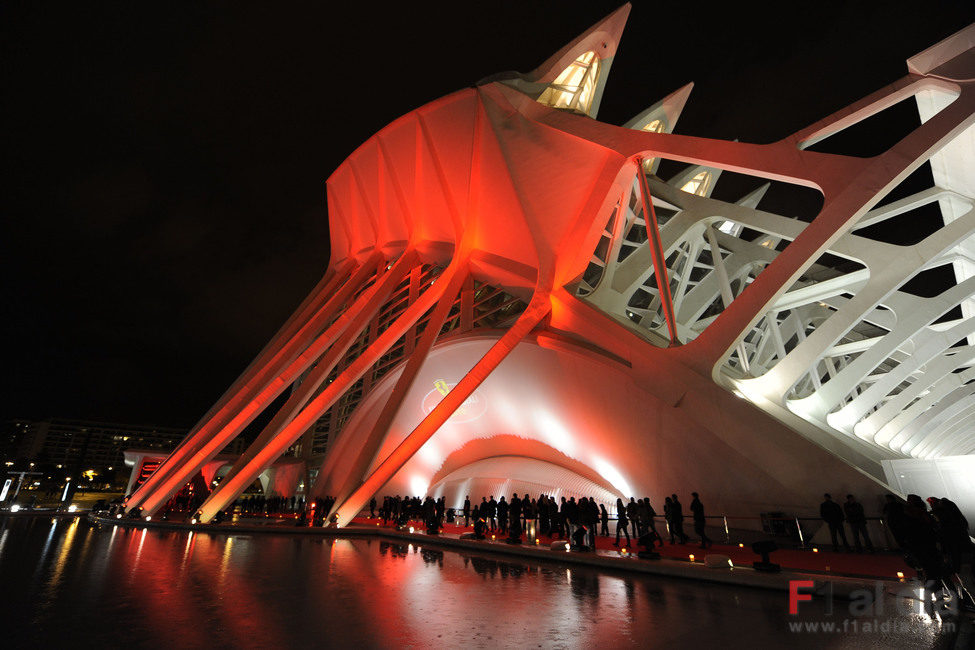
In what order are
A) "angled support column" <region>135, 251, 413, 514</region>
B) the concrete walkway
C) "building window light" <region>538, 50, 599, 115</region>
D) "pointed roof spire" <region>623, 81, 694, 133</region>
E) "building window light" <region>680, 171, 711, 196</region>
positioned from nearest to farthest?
the concrete walkway → "angled support column" <region>135, 251, 413, 514</region> → "building window light" <region>538, 50, 599, 115</region> → "pointed roof spire" <region>623, 81, 694, 133</region> → "building window light" <region>680, 171, 711, 196</region>

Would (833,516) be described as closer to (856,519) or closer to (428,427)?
(856,519)

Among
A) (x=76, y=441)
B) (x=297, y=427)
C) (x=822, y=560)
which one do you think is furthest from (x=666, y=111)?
(x=76, y=441)

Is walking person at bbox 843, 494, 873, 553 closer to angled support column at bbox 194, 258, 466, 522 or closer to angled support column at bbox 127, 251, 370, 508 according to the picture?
angled support column at bbox 194, 258, 466, 522

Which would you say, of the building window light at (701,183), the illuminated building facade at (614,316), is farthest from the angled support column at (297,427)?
the building window light at (701,183)

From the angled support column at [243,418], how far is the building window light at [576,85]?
8.18m

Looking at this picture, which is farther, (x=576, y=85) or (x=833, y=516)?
(x=576, y=85)

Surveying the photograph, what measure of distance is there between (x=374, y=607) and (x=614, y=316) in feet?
33.6

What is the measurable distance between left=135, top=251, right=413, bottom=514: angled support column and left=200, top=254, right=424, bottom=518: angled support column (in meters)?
0.15

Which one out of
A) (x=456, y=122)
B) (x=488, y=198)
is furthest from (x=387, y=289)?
(x=456, y=122)

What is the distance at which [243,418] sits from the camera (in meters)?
14.2

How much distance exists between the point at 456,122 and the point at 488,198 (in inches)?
103

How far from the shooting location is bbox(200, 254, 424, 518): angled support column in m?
13.5

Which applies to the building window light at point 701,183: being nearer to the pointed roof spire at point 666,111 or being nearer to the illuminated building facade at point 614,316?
the illuminated building facade at point 614,316

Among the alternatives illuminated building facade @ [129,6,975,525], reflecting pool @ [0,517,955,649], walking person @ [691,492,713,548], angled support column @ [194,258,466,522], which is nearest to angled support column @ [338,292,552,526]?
illuminated building facade @ [129,6,975,525]
